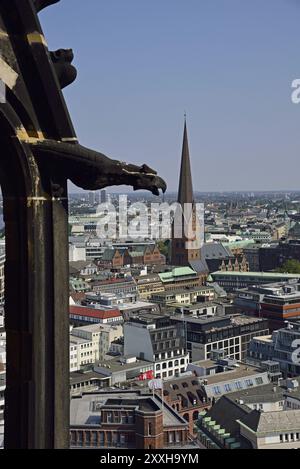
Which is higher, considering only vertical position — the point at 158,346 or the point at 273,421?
the point at 158,346

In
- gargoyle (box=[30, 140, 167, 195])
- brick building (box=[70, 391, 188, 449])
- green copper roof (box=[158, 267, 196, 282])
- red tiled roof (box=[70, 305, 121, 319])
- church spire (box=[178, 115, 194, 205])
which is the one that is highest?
church spire (box=[178, 115, 194, 205])

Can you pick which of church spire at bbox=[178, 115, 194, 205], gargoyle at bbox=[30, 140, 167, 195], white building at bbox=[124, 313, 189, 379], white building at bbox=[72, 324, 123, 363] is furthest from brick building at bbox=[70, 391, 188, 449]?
church spire at bbox=[178, 115, 194, 205]

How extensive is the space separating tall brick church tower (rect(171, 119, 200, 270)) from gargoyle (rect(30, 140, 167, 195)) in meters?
64.0

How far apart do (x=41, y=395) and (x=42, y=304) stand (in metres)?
0.29

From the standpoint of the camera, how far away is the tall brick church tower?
219ft

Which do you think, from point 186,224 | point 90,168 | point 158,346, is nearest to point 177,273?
point 186,224

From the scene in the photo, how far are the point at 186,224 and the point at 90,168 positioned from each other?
66.2 m

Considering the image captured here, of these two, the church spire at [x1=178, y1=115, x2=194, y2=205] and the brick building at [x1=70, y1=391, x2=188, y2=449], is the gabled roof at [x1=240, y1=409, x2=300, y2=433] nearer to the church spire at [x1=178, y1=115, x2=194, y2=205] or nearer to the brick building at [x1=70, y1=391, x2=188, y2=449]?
the brick building at [x1=70, y1=391, x2=188, y2=449]

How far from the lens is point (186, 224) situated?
6875cm

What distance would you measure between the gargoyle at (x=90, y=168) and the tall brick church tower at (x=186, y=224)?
63971 millimetres

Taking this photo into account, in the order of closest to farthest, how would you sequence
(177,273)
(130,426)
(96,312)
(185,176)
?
(130,426) < (96,312) < (177,273) < (185,176)

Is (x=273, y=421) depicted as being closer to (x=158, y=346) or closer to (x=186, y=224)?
(x=158, y=346)

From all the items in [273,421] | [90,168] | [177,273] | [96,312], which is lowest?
[273,421]
